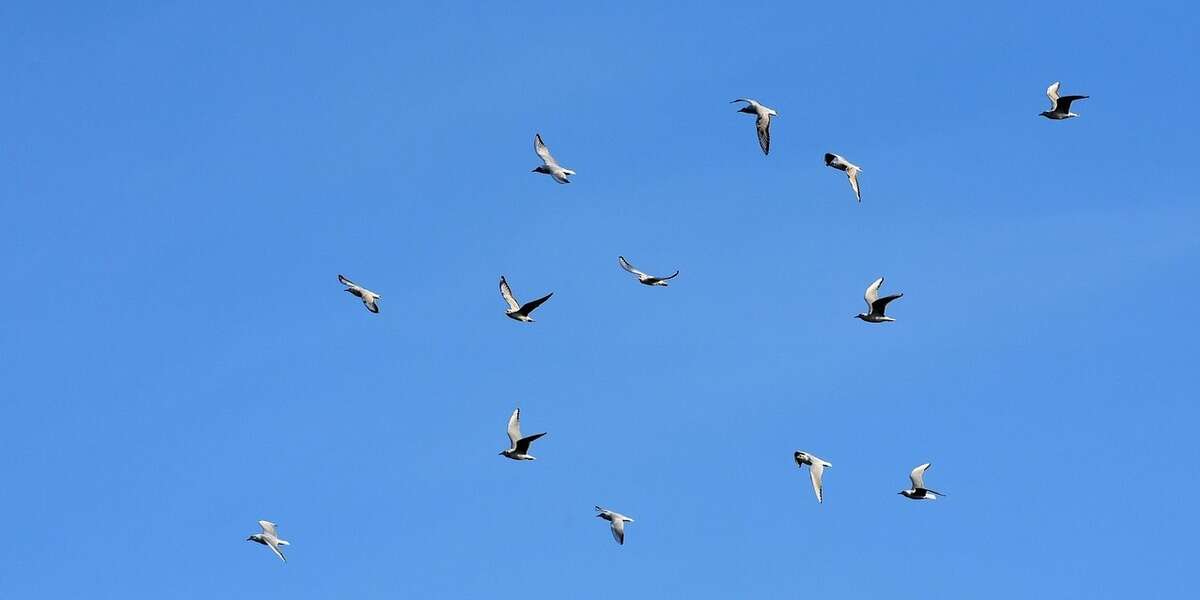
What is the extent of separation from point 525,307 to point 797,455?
10.8 meters

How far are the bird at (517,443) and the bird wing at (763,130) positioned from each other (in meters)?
12.9

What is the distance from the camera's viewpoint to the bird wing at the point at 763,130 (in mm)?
81706

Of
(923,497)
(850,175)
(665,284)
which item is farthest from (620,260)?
(923,497)

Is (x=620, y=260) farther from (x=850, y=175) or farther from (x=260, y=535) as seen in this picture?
(x=260, y=535)

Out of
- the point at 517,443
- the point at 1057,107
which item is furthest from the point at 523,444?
the point at 1057,107

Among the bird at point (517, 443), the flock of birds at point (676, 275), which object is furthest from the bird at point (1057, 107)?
the bird at point (517, 443)

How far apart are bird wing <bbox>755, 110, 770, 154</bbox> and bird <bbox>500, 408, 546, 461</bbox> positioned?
1290 centimetres

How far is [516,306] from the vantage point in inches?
3332

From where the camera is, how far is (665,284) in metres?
80.1

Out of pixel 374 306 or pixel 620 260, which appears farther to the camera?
pixel 374 306

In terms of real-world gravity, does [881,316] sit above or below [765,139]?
below

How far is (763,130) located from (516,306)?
11.2 m

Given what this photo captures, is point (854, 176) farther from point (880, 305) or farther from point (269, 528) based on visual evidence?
point (269, 528)

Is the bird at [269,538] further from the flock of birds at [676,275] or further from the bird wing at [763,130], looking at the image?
the bird wing at [763,130]
